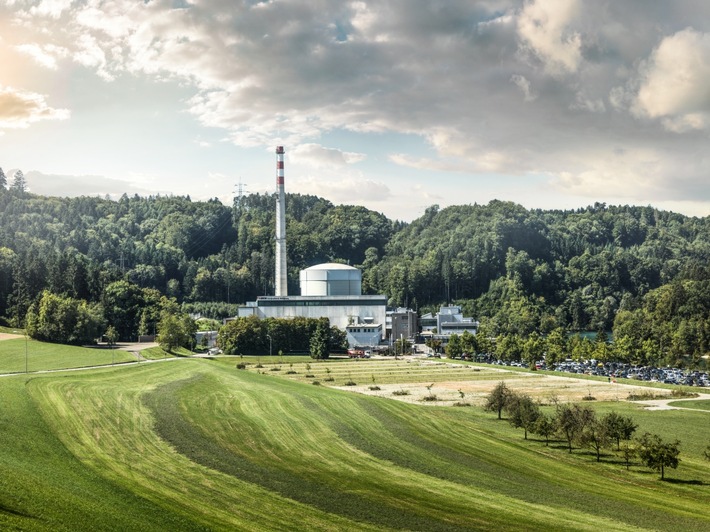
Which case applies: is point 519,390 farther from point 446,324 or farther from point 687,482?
point 446,324

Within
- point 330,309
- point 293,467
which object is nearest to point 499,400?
point 293,467

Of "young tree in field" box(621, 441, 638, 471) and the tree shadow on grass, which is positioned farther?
"young tree in field" box(621, 441, 638, 471)

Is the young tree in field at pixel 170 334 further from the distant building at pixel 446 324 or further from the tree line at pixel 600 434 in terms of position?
the tree line at pixel 600 434

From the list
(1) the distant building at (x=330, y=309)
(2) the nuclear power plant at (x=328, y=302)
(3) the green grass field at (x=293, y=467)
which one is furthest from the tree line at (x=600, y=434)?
(1) the distant building at (x=330, y=309)

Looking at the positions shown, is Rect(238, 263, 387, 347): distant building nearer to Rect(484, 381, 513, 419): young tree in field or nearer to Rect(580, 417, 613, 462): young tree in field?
Rect(484, 381, 513, 419): young tree in field

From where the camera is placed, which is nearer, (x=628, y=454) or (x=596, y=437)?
(x=628, y=454)

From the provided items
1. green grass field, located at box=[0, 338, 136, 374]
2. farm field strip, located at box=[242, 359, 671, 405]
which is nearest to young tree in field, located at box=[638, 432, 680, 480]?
farm field strip, located at box=[242, 359, 671, 405]

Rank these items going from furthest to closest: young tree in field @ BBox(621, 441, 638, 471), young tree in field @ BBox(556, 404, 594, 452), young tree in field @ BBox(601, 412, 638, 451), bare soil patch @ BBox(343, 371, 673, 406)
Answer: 1. bare soil patch @ BBox(343, 371, 673, 406)
2. young tree in field @ BBox(556, 404, 594, 452)
3. young tree in field @ BBox(601, 412, 638, 451)
4. young tree in field @ BBox(621, 441, 638, 471)
